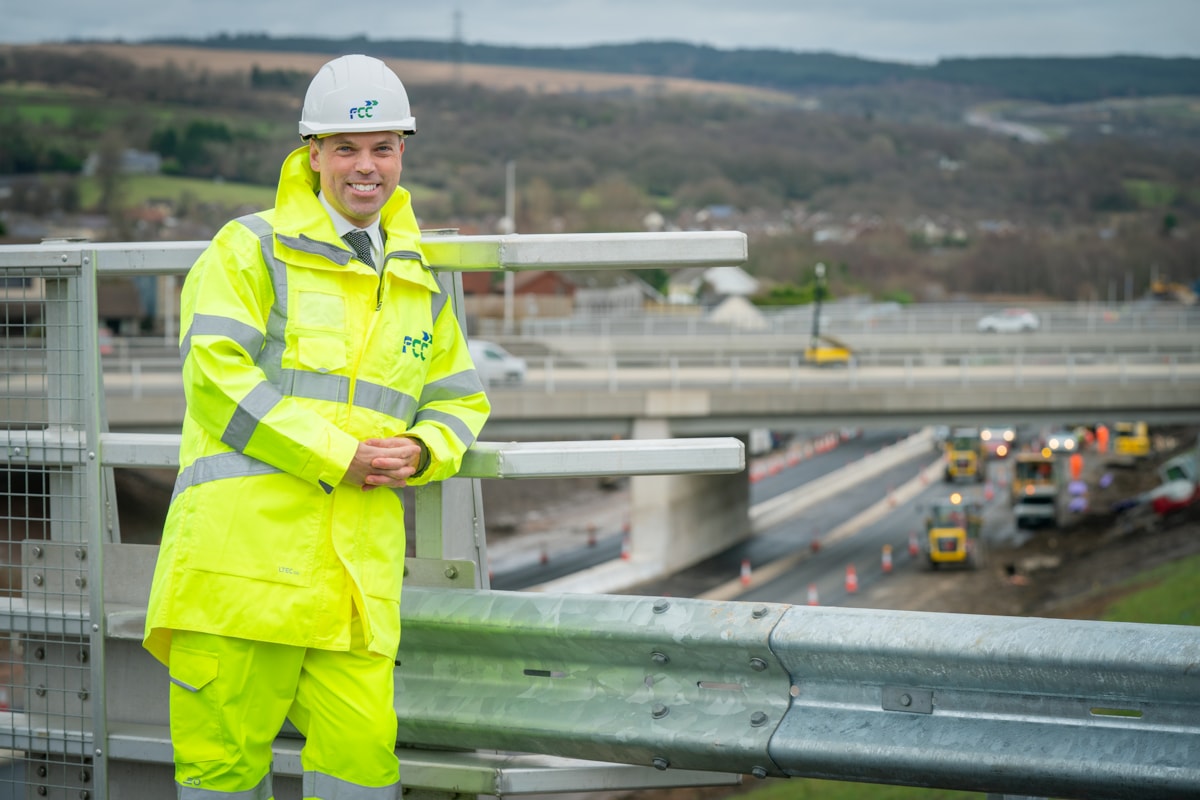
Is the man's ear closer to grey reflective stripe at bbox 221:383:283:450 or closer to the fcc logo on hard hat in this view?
the fcc logo on hard hat

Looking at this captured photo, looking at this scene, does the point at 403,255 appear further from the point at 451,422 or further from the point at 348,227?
the point at 451,422

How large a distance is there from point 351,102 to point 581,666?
1.81 metres

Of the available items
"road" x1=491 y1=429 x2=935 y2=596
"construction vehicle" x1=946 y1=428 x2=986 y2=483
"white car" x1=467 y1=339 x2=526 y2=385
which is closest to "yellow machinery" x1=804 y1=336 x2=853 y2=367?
"road" x1=491 y1=429 x2=935 y2=596

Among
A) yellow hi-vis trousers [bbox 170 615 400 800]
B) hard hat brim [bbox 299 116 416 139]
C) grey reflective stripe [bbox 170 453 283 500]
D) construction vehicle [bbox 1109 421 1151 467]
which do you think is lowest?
construction vehicle [bbox 1109 421 1151 467]

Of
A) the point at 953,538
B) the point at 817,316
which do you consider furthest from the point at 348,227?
the point at 817,316

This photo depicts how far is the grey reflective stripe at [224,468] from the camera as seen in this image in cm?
392

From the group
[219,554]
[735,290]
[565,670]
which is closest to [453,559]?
[565,670]

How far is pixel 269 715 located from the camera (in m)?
3.98

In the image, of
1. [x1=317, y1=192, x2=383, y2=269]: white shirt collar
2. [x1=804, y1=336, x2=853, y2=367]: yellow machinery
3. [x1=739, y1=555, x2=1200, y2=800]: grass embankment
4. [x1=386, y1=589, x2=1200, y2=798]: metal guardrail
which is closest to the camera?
[x1=386, y1=589, x2=1200, y2=798]: metal guardrail

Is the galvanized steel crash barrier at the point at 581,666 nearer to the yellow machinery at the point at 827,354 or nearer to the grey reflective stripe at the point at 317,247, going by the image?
the grey reflective stripe at the point at 317,247

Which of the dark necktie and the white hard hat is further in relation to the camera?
the dark necktie

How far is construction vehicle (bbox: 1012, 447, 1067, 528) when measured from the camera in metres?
45.5

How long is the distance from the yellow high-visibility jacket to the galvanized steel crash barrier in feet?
1.14

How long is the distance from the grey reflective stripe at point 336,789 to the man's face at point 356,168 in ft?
5.35
